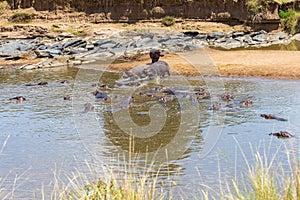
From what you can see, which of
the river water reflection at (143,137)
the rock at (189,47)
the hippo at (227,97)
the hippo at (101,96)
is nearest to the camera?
the river water reflection at (143,137)

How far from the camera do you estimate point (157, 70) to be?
57.6 feet

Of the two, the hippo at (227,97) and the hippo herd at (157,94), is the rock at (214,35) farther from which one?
the hippo at (227,97)

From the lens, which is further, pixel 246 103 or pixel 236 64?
pixel 236 64

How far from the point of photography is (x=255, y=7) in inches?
1473

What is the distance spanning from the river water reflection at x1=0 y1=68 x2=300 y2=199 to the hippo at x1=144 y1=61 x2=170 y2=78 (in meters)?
0.99

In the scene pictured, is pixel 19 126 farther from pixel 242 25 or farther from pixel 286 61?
pixel 242 25

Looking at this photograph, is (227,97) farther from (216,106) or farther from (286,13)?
(286,13)

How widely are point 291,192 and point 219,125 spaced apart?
20.4 feet

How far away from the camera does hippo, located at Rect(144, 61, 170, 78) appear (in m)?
17.2

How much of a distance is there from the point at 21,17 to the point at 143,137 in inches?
1392

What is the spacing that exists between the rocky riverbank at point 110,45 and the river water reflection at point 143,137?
9.56 metres

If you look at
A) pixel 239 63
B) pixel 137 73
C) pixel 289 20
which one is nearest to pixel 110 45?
pixel 239 63

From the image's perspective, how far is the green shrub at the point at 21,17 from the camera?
42844 mm

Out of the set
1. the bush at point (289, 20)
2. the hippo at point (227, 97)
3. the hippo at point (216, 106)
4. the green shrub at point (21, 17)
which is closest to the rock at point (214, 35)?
the bush at point (289, 20)
